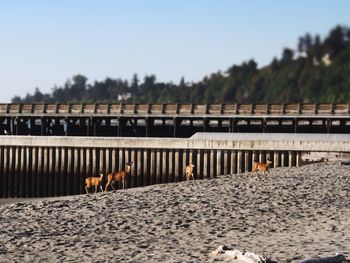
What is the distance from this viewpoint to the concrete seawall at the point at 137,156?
3719cm

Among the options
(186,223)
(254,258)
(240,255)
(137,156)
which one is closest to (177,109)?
(137,156)

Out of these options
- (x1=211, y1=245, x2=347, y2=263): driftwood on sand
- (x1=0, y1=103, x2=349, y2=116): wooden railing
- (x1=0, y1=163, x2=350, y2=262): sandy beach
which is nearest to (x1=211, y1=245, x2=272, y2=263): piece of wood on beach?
(x1=211, y1=245, x2=347, y2=263): driftwood on sand

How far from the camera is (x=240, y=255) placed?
48.9 feet

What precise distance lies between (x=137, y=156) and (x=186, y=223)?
2088 centimetres

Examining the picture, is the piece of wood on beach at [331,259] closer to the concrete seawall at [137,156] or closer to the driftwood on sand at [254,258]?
the driftwood on sand at [254,258]

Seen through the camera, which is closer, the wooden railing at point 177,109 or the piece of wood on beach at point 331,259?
the piece of wood on beach at point 331,259

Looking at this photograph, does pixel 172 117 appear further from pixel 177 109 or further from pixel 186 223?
pixel 186 223

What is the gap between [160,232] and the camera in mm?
18656

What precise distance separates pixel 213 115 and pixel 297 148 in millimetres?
9463

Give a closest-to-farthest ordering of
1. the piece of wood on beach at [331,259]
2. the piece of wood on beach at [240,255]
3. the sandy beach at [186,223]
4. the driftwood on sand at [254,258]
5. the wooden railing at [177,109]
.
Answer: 1. the piece of wood on beach at [331,259]
2. the driftwood on sand at [254,258]
3. the piece of wood on beach at [240,255]
4. the sandy beach at [186,223]
5. the wooden railing at [177,109]

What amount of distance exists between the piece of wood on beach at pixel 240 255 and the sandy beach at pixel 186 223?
0.24 metres

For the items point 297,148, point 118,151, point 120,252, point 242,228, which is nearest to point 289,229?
point 242,228

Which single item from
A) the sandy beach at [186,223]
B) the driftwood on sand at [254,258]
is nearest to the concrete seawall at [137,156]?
the sandy beach at [186,223]

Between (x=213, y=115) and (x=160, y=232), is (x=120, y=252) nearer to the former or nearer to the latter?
(x=160, y=232)
